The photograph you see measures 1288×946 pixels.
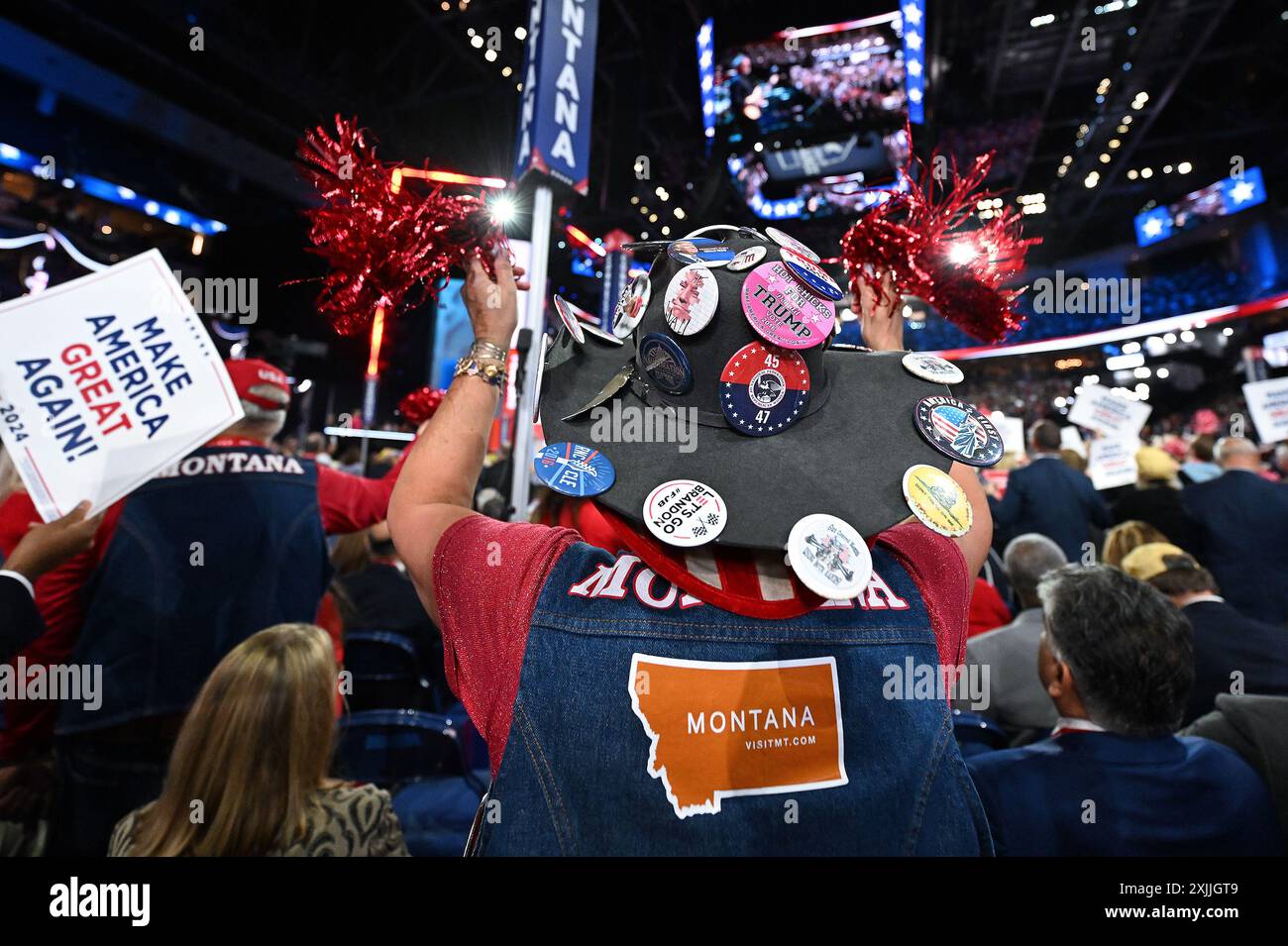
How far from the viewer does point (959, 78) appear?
883cm

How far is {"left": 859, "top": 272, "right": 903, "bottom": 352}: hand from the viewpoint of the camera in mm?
1254

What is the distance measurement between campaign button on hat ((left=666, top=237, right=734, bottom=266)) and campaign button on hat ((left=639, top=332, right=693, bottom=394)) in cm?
12

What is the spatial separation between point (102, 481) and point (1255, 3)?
1331 centimetres

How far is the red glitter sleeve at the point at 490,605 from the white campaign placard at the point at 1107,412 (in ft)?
18.9

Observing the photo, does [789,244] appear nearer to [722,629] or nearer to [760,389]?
[760,389]

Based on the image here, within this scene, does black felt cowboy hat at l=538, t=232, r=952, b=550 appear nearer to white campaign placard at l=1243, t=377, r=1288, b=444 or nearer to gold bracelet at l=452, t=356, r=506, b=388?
gold bracelet at l=452, t=356, r=506, b=388

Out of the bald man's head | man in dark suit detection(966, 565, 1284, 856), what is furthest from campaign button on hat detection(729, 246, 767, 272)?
the bald man's head

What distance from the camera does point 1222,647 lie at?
2273mm

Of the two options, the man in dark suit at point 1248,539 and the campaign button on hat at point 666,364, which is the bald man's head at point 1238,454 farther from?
the campaign button on hat at point 666,364

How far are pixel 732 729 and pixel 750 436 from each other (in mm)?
358

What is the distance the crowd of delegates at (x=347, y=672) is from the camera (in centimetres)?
94

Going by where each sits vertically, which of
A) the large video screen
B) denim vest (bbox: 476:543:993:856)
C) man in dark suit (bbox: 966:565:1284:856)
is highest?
the large video screen
